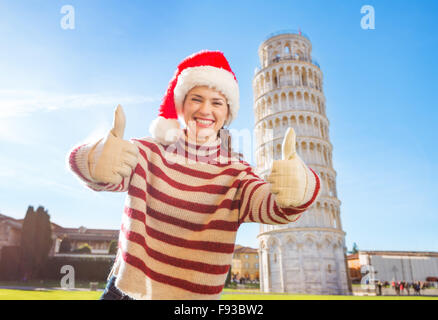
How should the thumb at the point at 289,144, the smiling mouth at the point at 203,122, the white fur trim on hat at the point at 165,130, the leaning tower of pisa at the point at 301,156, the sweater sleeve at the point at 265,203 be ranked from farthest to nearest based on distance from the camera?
the leaning tower of pisa at the point at 301,156
the smiling mouth at the point at 203,122
the white fur trim on hat at the point at 165,130
the sweater sleeve at the point at 265,203
the thumb at the point at 289,144

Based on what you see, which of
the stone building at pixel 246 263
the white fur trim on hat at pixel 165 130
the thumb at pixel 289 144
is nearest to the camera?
the thumb at pixel 289 144

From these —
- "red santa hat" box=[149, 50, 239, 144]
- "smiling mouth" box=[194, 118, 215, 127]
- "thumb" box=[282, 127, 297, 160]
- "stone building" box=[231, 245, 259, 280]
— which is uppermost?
"red santa hat" box=[149, 50, 239, 144]

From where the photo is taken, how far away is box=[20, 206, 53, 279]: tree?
2723 cm

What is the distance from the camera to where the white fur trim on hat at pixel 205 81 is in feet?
7.20

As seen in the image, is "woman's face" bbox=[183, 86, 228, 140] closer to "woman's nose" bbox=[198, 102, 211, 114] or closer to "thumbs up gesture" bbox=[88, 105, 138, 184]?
"woman's nose" bbox=[198, 102, 211, 114]

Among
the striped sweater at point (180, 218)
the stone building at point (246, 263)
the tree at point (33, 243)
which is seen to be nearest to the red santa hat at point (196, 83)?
the striped sweater at point (180, 218)

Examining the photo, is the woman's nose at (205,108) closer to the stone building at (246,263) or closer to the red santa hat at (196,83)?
the red santa hat at (196,83)

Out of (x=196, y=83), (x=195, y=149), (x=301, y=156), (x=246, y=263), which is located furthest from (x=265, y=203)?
(x=246, y=263)

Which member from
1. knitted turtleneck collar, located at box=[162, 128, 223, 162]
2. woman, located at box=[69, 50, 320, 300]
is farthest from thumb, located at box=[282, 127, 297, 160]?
knitted turtleneck collar, located at box=[162, 128, 223, 162]

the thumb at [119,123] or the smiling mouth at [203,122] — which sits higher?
the smiling mouth at [203,122]

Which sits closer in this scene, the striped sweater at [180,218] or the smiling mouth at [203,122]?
the striped sweater at [180,218]
